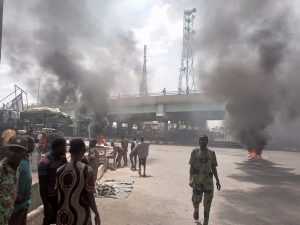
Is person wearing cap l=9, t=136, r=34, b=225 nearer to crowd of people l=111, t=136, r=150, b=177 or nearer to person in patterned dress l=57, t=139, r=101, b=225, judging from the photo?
person in patterned dress l=57, t=139, r=101, b=225

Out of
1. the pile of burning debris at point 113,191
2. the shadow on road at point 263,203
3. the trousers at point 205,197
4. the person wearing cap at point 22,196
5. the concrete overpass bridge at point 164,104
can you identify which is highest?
the concrete overpass bridge at point 164,104

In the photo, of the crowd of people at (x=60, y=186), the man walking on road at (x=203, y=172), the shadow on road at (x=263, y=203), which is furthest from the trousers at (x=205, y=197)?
the crowd of people at (x=60, y=186)

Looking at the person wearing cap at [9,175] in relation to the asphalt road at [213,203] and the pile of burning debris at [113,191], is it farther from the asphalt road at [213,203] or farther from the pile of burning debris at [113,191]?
the pile of burning debris at [113,191]

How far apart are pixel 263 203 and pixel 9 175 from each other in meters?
6.67

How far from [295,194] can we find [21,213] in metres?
8.05

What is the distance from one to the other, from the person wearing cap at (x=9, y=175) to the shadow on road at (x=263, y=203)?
14.4 feet

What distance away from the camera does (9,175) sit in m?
3.01

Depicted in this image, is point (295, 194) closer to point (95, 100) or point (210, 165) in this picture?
point (210, 165)

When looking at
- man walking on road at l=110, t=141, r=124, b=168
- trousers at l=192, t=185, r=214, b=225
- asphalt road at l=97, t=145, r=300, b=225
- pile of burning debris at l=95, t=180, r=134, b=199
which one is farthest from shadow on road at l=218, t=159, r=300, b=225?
man walking on road at l=110, t=141, r=124, b=168

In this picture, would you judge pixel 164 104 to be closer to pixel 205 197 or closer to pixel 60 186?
pixel 205 197

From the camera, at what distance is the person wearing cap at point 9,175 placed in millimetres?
2947

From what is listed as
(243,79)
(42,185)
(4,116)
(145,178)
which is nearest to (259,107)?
(243,79)

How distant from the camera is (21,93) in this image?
57.8ft

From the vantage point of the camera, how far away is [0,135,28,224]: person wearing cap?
2.95 m
